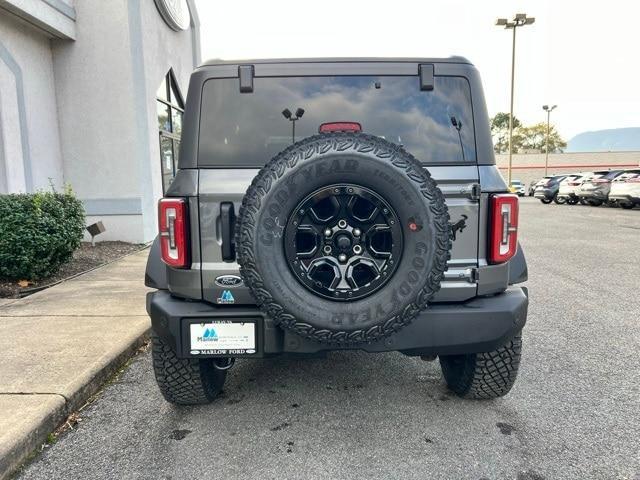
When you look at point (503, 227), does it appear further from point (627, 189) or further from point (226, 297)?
point (627, 189)

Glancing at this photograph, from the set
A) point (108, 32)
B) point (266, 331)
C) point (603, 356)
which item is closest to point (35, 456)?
point (266, 331)

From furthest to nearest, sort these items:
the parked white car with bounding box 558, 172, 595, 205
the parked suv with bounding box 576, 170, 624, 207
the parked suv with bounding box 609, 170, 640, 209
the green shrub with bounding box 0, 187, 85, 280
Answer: the parked white car with bounding box 558, 172, 595, 205 < the parked suv with bounding box 576, 170, 624, 207 < the parked suv with bounding box 609, 170, 640, 209 < the green shrub with bounding box 0, 187, 85, 280

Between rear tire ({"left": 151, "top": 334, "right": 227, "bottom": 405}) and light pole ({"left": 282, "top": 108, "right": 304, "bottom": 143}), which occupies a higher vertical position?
light pole ({"left": 282, "top": 108, "right": 304, "bottom": 143})

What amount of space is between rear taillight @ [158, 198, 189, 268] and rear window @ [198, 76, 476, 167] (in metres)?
0.42

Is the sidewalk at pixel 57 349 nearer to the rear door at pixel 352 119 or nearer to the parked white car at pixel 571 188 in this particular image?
the rear door at pixel 352 119

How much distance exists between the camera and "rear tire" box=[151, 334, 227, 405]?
9.27ft

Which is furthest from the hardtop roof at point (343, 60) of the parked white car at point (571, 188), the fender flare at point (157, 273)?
the parked white car at point (571, 188)

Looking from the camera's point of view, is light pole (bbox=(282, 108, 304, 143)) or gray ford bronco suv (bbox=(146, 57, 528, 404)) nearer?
gray ford bronco suv (bbox=(146, 57, 528, 404))

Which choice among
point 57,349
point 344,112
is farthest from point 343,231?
point 57,349

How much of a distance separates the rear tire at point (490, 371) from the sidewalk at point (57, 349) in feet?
8.03

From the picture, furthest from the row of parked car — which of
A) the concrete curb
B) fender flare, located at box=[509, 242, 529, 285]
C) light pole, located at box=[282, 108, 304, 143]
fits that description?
the concrete curb

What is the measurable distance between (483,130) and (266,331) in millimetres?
1595

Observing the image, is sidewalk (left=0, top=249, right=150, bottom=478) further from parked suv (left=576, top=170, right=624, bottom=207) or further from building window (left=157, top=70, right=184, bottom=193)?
parked suv (left=576, top=170, right=624, bottom=207)

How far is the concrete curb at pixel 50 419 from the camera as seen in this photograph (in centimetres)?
238
